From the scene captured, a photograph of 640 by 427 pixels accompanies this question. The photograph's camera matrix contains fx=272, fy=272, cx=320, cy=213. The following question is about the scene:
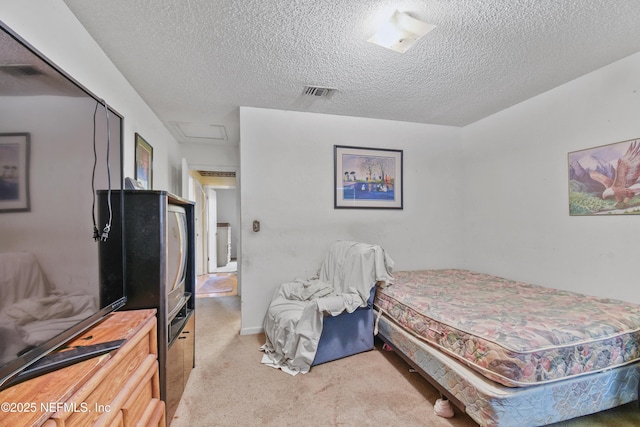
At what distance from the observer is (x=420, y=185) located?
334 centimetres

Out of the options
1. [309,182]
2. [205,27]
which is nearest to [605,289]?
[309,182]

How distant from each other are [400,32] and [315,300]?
1.89m

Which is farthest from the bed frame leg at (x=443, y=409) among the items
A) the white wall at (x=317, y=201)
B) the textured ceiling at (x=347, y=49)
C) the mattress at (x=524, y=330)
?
Result: the textured ceiling at (x=347, y=49)

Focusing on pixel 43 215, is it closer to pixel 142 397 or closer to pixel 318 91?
pixel 142 397

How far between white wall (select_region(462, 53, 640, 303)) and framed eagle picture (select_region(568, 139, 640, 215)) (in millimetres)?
59

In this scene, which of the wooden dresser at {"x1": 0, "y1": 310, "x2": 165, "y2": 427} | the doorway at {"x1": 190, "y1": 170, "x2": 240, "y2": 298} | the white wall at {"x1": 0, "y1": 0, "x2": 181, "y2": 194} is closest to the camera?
the wooden dresser at {"x1": 0, "y1": 310, "x2": 165, "y2": 427}

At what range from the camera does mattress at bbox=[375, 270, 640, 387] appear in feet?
4.17

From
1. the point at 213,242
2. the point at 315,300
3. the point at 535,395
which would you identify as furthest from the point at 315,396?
the point at 213,242

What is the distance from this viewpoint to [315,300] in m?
2.12

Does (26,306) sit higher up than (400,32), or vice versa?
(400,32)

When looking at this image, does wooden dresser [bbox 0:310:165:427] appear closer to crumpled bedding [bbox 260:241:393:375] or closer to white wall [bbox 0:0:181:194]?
crumpled bedding [bbox 260:241:393:375]

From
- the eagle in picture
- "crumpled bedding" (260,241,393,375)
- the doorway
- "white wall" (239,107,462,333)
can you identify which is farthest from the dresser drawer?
the eagle in picture

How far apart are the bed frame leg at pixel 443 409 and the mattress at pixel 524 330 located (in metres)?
0.31

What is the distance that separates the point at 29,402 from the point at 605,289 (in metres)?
3.19
